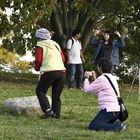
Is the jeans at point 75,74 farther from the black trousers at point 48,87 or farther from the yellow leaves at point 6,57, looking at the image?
the yellow leaves at point 6,57

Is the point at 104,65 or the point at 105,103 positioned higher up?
the point at 104,65

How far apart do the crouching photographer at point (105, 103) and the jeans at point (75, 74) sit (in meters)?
8.75

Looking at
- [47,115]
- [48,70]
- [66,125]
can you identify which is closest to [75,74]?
[48,70]

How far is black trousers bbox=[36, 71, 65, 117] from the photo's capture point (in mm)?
11998

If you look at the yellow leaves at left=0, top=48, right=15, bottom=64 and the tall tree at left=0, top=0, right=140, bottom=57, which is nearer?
the tall tree at left=0, top=0, right=140, bottom=57

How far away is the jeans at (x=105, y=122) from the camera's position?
34.5ft

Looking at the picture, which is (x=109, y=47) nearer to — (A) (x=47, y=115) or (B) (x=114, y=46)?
(B) (x=114, y=46)

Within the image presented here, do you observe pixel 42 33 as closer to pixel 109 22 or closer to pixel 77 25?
pixel 77 25

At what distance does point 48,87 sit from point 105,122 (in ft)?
6.41

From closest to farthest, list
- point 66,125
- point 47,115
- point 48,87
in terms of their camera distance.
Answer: point 66,125 < point 47,115 < point 48,87

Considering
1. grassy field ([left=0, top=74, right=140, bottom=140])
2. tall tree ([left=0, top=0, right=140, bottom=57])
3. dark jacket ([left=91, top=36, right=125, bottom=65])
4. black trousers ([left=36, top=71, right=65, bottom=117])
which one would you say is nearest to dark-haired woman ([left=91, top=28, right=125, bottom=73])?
dark jacket ([left=91, top=36, right=125, bottom=65])

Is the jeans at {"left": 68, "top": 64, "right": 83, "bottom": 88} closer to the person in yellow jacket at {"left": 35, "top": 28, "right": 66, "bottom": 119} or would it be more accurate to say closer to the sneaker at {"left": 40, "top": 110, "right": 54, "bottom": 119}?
the person in yellow jacket at {"left": 35, "top": 28, "right": 66, "bottom": 119}

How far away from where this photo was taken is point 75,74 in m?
20.4

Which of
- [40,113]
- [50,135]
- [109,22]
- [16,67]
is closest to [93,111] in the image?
[40,113]
